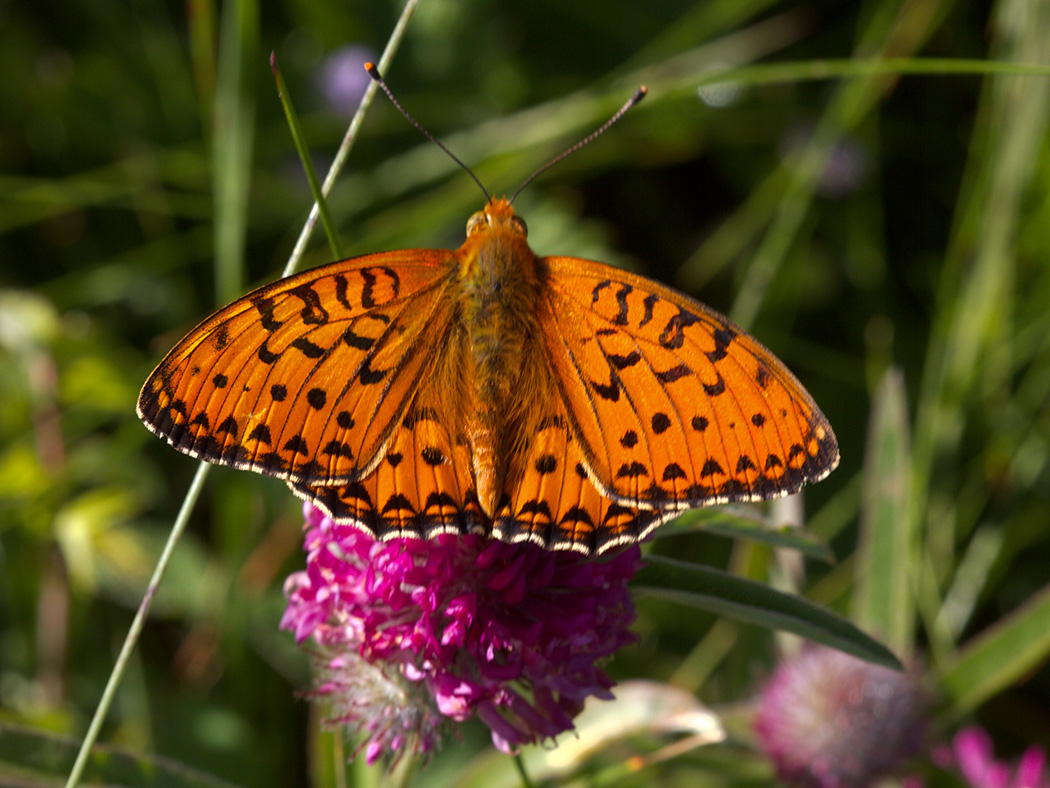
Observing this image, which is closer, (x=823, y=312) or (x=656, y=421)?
(x=656, y=421)

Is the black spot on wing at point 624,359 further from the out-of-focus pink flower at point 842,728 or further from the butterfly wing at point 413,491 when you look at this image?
the out-of-focus pink flower at point 842,728

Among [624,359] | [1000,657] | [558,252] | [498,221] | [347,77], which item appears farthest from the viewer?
[347,77]

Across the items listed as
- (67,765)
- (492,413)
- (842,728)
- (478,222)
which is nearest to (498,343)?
(492,413)

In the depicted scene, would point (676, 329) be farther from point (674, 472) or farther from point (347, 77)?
point (347, 77)

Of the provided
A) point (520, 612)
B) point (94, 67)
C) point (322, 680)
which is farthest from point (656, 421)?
point (94, 67)

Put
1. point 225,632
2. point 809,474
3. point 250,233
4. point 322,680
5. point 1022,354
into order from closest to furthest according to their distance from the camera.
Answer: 1. point 809,474
2. point 322,680
3. point 225,632
4. point 1022,354
5. point 250,233

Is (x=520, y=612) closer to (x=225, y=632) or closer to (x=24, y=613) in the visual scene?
(x=225, y=632)
